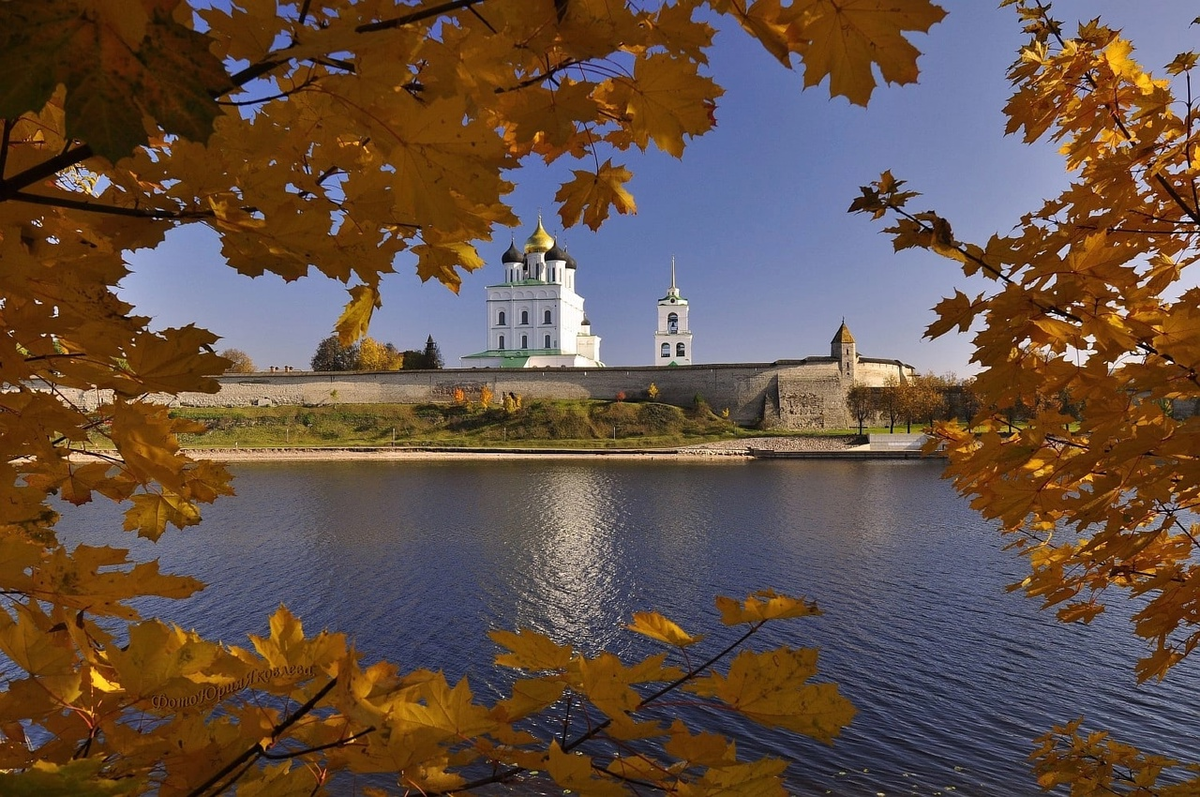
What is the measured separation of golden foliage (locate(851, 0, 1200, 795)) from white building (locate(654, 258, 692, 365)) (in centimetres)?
5725

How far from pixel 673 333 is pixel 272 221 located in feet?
199

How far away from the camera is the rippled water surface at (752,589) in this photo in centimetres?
680

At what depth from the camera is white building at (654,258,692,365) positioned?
6003 cm

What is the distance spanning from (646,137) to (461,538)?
15.6 m

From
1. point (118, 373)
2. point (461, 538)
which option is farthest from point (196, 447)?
point (118, 373)

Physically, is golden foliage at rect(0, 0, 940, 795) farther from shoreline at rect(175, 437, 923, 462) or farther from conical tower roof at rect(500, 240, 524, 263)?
conical tower roof at rect(500, 240, 524, 263)

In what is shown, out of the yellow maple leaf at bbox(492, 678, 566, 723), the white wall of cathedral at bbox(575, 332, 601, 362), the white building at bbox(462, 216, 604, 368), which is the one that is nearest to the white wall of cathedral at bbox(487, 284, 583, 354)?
the white building at bbox(462, 216, 604, 368)

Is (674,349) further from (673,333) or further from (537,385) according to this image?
(537,385)

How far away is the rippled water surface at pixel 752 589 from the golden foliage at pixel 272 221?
1481 mm

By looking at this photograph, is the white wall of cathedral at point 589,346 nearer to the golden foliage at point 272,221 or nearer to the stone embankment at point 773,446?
the stone embankment at point 773,446

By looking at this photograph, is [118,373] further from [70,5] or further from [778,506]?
[778,506]

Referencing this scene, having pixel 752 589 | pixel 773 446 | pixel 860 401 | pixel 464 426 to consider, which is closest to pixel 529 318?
pixel 464 426

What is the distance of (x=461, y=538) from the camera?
51.4 feet

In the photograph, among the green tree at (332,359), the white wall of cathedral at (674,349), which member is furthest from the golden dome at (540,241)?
the green tree at (332,359)
